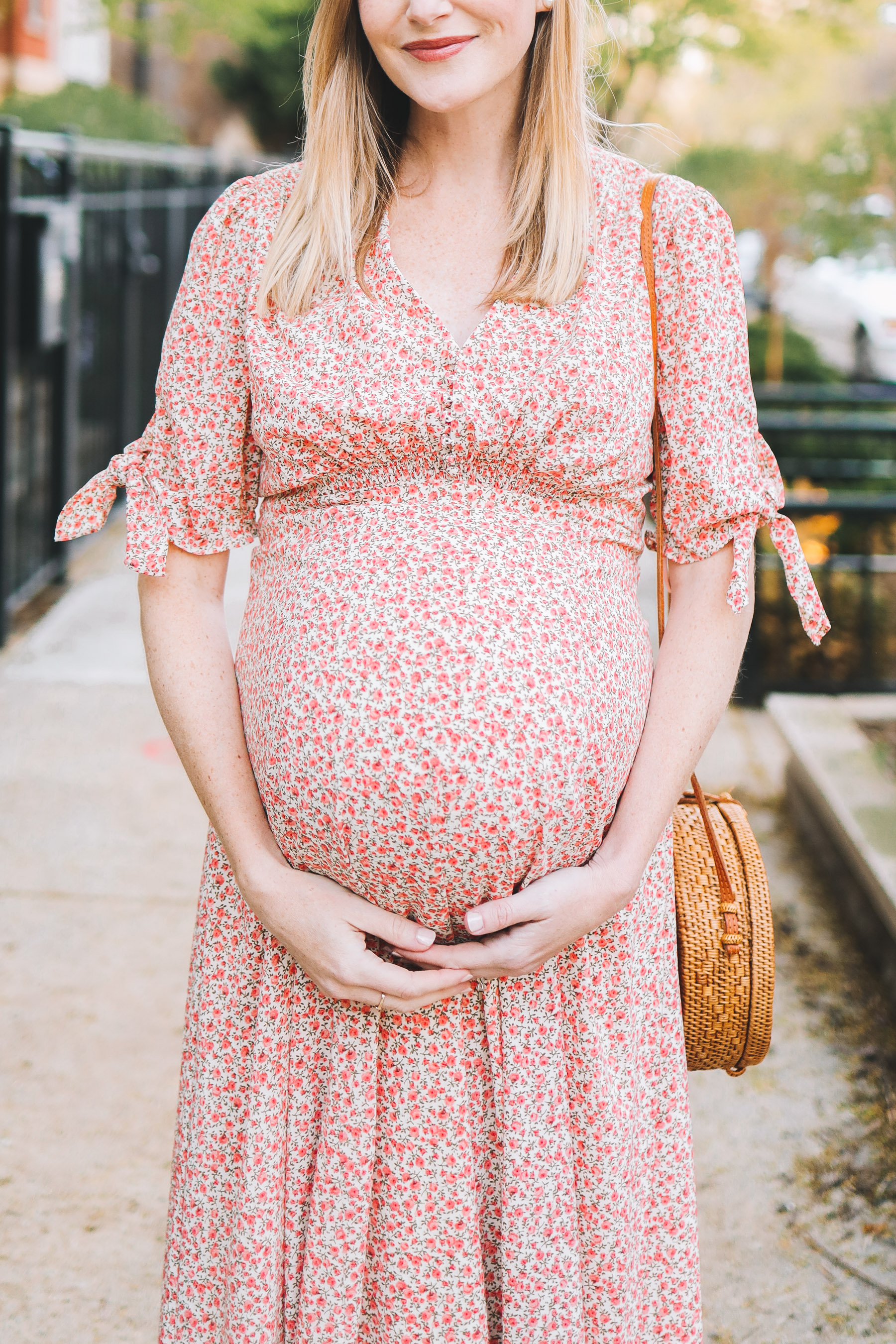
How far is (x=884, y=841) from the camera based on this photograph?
12.8 ft

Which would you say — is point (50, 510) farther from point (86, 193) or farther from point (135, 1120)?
point (135, 1120)

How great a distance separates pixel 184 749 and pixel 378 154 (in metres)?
0.80

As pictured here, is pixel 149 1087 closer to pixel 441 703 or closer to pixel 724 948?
pixel 724 948

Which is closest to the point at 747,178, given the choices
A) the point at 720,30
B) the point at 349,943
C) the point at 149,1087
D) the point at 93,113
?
the point at 720,30

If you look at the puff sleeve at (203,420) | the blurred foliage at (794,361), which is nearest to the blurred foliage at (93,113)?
the blurred foliage at (794,361)

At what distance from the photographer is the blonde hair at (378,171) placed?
5.47 feet

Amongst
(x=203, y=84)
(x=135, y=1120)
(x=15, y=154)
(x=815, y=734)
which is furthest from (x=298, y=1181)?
(x=203, y=84)

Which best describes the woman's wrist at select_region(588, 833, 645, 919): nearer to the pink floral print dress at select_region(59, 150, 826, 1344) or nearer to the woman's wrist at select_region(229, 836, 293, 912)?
the pink floral print dress at select_region(59, 150, 826, 1344)

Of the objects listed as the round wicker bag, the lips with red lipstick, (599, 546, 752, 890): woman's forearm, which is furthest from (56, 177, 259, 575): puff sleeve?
the round wicker bag

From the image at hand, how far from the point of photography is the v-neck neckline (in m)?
1.62

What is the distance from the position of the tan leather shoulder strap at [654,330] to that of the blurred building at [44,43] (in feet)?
59.8

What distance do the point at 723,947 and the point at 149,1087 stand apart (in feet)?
6.09

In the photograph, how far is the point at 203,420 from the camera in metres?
1.71

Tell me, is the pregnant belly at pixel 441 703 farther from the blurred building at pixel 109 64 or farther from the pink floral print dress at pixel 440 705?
the blurred building at pixel 109 64
